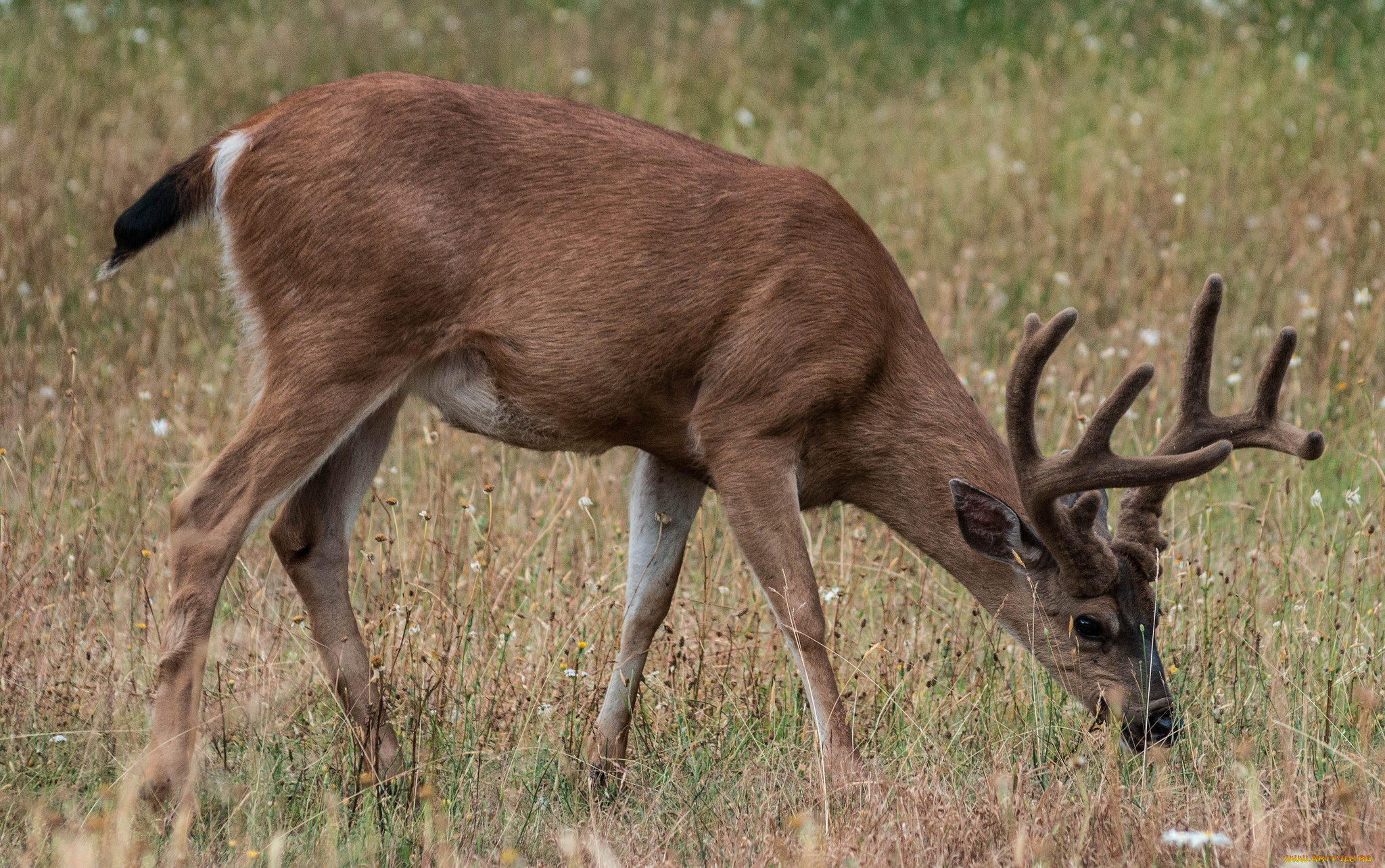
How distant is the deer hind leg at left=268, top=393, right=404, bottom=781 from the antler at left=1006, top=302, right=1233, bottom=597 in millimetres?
1791

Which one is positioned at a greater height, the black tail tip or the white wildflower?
the black tail tip

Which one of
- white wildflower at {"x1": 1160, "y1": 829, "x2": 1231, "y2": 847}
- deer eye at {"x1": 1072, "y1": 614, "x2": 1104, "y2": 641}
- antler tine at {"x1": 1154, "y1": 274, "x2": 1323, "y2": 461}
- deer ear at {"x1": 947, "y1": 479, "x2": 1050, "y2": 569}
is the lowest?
deer eye at {"x1": 1072, "y1": 614, "x2": 1104, "y2": 641}

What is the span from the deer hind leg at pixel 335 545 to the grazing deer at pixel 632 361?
6 centimetres

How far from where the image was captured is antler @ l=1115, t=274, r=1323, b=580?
167 inches

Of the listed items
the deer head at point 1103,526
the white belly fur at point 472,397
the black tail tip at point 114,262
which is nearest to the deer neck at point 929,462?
the deer head at point 1103,526

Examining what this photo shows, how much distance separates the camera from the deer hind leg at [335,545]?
462 cm

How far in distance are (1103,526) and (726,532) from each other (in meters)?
1.75

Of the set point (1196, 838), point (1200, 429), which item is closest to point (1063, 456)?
point (1200, 429)

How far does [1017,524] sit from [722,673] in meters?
1.04

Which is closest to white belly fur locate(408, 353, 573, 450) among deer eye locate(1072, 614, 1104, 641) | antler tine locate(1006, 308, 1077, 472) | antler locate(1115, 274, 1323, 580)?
antler tine locate(1006, 308, 1077, 472)

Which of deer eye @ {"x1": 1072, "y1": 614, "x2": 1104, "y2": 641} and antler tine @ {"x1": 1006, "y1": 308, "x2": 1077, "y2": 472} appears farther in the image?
deer eye @ {"x1": 1072, "y1": 614, "x2": 1104, "y2": 641}

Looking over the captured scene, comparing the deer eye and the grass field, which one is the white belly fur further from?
the deer eye

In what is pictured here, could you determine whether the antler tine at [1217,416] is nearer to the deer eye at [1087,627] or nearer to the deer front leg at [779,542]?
the deer eye at [1087,627]

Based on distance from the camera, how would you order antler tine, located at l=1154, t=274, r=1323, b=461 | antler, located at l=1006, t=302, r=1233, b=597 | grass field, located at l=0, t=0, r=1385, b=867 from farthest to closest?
antler tine, located at l=1154, t=274, r=1323, b=461
antler, located at l=1006, t=302, r=1233, b=597
grass field, located at l=0, t=0, r=1385, b=867
